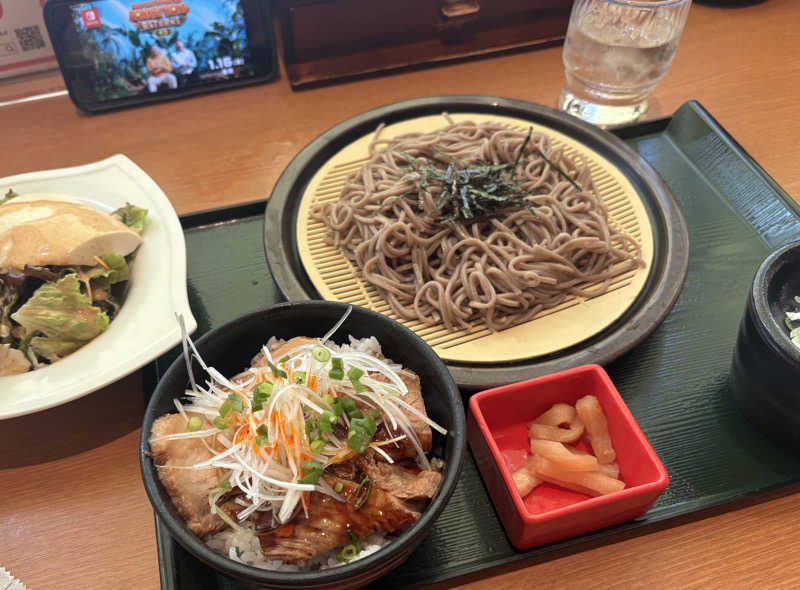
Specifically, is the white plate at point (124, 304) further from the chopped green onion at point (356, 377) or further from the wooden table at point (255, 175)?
the chopped green onion at point (356, 377)

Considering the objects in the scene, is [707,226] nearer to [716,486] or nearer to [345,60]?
[716,486]

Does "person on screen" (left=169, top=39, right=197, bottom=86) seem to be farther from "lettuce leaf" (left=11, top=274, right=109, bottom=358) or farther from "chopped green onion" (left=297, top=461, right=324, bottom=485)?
"chopped green onion" (left=297, top=461, right=324, bottom=485)

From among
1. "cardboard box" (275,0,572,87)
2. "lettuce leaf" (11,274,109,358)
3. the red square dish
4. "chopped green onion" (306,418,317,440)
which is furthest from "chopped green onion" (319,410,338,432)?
"cardboard box" (275,0,572,87)

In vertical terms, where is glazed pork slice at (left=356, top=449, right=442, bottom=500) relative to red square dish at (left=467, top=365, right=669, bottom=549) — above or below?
above

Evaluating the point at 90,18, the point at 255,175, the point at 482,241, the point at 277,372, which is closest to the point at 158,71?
the point at 90,18

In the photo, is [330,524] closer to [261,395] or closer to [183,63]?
[261,395]

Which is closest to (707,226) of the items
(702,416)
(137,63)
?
(702,416)

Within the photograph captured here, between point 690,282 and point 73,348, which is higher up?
point 73,348
